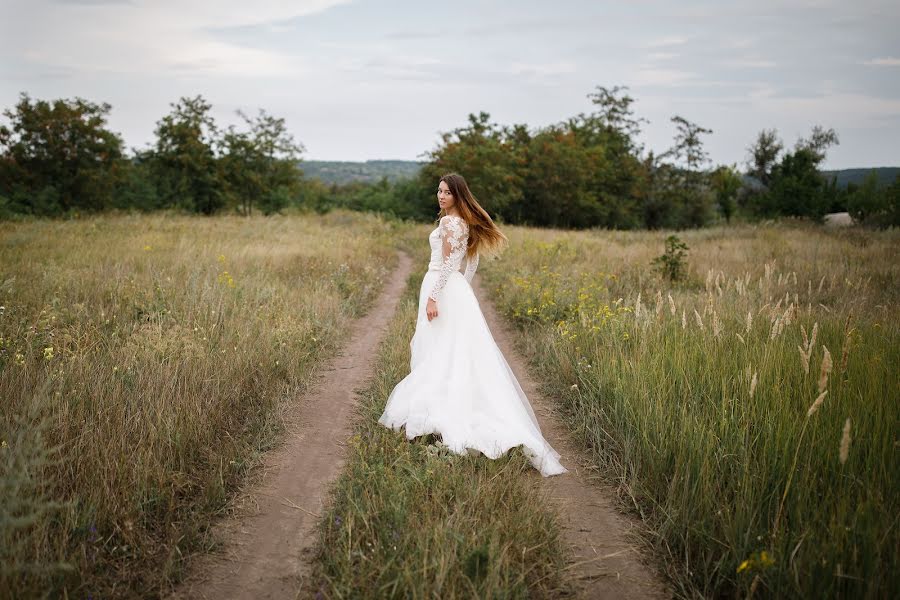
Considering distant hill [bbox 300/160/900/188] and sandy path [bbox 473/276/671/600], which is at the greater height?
distant hill [bbox 300/160/900/188]

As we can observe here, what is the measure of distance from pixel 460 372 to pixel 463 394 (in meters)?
0.22

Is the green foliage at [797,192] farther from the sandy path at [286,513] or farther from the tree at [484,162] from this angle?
the sandy path at [286,513]

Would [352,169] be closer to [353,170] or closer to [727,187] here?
[353,170]

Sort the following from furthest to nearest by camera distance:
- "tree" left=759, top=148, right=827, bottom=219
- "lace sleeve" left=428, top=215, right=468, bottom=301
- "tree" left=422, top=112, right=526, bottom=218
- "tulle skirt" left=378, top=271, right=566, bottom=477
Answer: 1. "tree" left=759, top=148, right=827, bottom=219
2. "tree" left=422, top=112, right=526, bottom=218
3. "lace sleeve" left=428, top=215, right=468, bottom=301
4. "tulle skirt" left=378, top=271, right=566, bottom=477

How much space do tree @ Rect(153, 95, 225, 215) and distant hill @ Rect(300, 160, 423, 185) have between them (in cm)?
7279

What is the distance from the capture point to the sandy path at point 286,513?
285 cm

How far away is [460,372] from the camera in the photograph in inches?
185

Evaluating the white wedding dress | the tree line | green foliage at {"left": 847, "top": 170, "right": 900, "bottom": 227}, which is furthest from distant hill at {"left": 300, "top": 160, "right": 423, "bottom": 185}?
the white wedding dress

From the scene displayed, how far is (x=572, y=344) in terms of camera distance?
257 inches

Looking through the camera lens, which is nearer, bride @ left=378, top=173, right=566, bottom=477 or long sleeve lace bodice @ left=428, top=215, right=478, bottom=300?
bride @ left=378, top=173, right=566, bottom=477

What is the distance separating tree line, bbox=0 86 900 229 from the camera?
30.8 metres

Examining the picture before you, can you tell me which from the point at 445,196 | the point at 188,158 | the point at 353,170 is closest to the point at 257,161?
the point at 188,158

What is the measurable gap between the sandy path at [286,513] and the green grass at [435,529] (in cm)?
16

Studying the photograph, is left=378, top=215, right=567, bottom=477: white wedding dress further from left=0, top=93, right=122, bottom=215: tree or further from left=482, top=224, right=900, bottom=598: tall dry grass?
left=0, top=93, right=122, bottom=215: tree
